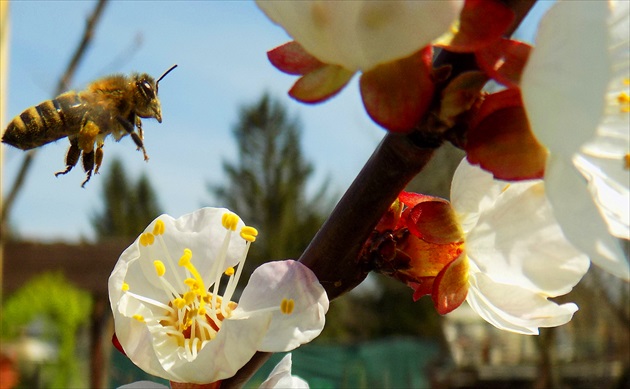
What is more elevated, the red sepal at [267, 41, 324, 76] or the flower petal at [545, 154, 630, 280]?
the red sepal at [267, 41, 324, 76]

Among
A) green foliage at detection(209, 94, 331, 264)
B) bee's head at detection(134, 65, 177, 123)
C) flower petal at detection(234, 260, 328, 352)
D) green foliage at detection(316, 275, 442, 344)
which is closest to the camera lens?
flower petal at detection(234, 260, 328, 352)

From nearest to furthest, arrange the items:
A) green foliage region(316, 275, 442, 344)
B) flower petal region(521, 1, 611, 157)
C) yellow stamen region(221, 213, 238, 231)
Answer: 1. flower petal region(521, 1, 611, 157)
2. yellow stamen region(221, 213, 238, 231)
3. green foliage region(316, 275, 442, 344)

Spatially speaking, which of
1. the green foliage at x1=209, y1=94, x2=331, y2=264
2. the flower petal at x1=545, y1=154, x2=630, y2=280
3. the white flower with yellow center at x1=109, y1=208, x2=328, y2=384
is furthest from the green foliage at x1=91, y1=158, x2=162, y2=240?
the flower petal at x1=545, y1=154, x2=630, y2=280

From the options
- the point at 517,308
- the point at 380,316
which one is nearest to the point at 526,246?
the point at 517,308

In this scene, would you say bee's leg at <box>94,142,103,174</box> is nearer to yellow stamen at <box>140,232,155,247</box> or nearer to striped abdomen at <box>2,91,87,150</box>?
striped abdomen at <box>2,91,87,150</box>

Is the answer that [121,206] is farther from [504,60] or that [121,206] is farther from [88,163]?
[504,60]

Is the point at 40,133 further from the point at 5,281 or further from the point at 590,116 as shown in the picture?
the point at 5,281
